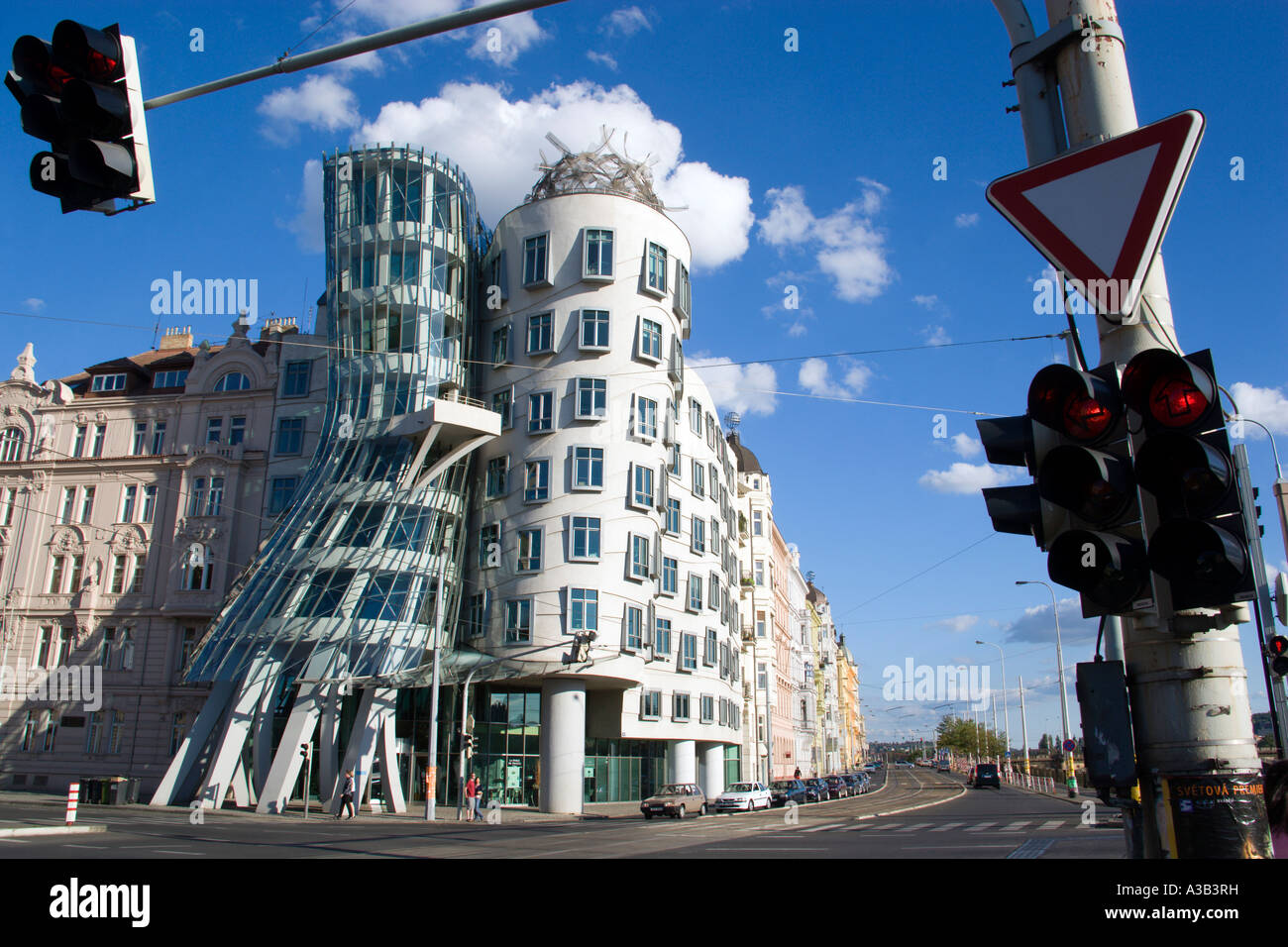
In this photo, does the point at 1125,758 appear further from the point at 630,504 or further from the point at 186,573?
the point at 186,573

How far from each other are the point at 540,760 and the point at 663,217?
27.2 metres

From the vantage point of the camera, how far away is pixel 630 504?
43.5 meters

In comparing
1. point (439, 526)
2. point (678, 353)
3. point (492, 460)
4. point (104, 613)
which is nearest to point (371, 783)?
point (439, 526)

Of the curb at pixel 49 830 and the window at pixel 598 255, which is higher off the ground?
the window at pixel 598 255

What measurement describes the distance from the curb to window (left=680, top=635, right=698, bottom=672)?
1126 inches

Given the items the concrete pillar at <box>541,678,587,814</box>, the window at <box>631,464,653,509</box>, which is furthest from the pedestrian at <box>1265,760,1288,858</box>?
the window at <box>631,464,653,509</box>

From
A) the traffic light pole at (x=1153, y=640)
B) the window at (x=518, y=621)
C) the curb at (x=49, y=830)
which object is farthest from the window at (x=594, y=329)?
the traffic light pole at (x=1153, y=640)

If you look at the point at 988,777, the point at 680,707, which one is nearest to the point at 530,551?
the point at 680,707

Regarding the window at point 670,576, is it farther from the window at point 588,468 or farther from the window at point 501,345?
the window at point 501,345

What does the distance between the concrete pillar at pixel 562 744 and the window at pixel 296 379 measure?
70.9ft

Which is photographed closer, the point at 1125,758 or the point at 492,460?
the point at 1125,758

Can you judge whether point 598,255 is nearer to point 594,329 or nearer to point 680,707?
point 594,329

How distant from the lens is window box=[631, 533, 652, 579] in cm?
4334

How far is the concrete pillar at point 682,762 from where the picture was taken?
47281 mm
